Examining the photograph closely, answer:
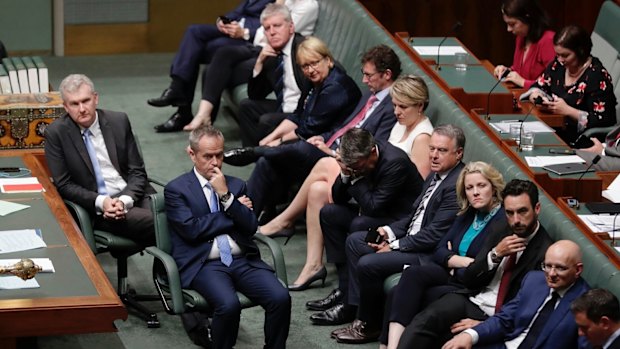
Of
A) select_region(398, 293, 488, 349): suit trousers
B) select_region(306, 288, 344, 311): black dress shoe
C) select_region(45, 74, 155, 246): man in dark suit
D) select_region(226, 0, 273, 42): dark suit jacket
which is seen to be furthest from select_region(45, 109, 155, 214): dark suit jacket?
select_region(226, 0, 273, 42): dark suit jacket

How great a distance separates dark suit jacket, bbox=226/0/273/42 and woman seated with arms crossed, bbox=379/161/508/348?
134 inches

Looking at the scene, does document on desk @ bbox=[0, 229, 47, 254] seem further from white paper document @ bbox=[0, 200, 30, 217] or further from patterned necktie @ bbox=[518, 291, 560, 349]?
patterned necktie @ bbox=[518, 291, 560, 349]

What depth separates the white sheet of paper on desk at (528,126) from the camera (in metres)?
6.53

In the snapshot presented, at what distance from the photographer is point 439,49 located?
771 cm

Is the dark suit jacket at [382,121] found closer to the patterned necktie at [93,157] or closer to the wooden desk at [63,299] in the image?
the patterned necktie at [93,157]

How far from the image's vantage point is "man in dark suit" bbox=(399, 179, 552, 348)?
18.0ft

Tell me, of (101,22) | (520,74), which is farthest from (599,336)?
(101,22)

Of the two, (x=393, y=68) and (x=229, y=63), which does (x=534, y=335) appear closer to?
(x=393, y=68)

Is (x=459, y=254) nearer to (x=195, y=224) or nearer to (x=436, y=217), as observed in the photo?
(x=436, y=217)

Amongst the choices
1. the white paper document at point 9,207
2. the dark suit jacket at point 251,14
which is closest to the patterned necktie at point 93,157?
the white paper document at point 9,207

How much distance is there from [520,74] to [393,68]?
1.23 metres

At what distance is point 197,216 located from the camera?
6008 millimetres

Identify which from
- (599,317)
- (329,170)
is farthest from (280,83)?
(599,317)

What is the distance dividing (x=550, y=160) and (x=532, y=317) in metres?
1.10
